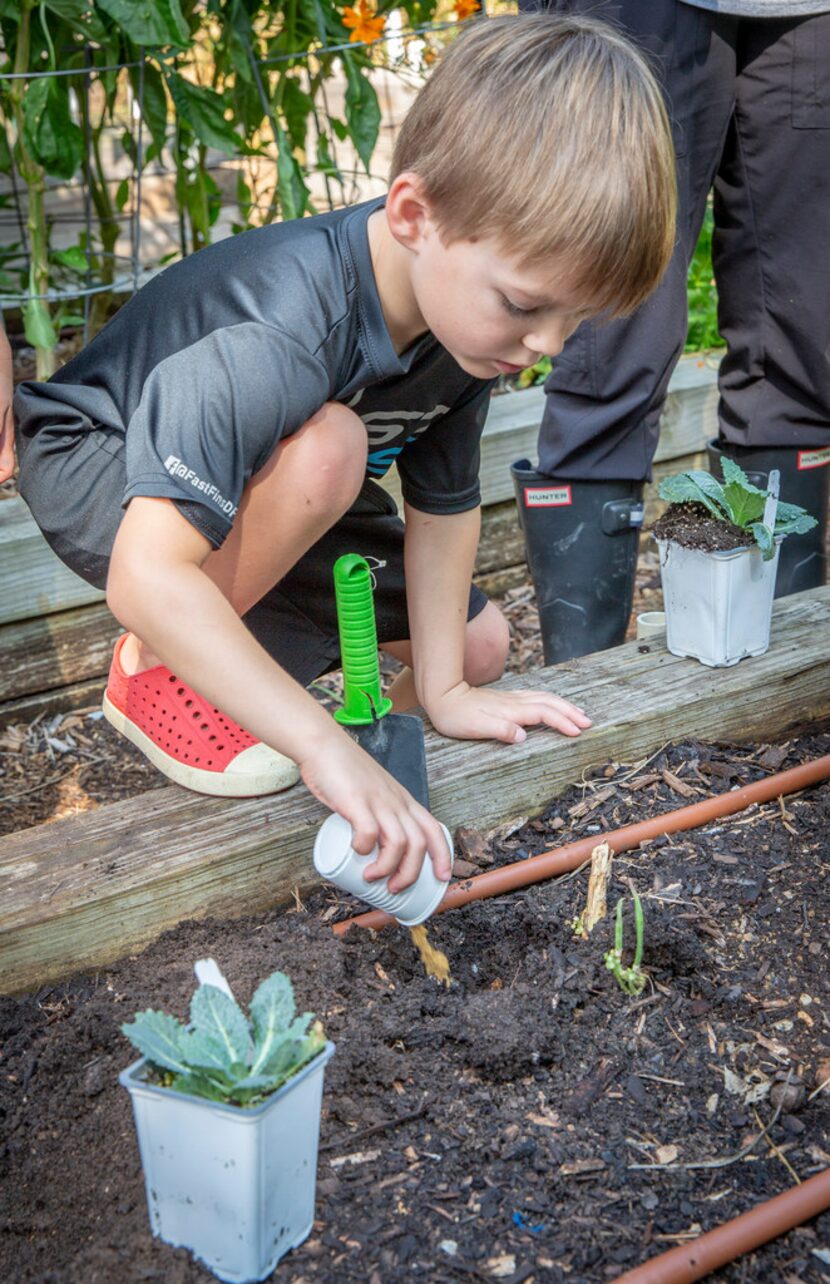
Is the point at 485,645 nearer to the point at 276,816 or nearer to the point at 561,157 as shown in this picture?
the point at 276,816

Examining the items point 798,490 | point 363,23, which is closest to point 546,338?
point 798,490

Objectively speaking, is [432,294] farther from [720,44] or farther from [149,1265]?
[149,1265]

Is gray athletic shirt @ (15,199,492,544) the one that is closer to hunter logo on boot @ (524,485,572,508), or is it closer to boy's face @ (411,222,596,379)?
boy's face @ (411,222,596,379)

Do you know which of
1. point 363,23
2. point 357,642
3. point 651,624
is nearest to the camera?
point 357,642

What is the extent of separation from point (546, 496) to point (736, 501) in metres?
0.42

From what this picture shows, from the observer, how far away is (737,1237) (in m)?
1.12

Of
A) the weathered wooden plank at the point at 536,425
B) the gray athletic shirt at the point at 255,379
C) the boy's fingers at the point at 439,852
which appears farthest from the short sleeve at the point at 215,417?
the weathered wooden plank at the point at 536,425

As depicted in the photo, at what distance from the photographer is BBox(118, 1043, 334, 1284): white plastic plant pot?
1.00 metres

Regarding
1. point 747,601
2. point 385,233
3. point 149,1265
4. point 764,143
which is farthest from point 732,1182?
point 764,143

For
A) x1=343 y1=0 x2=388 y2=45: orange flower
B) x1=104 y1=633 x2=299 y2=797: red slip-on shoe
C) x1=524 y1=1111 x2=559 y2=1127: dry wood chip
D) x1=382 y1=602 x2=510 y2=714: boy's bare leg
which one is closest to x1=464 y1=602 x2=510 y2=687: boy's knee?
x1=382 y1=602 x2=510 y2=714: boy's bare leg

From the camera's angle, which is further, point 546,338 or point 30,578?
point 30,578

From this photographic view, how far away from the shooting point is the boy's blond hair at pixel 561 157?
1361 mm

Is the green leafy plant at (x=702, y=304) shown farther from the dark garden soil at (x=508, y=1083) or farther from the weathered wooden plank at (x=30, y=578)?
the dark garden soil at (x=508, y=1083)

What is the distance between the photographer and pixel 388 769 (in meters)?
1.62
